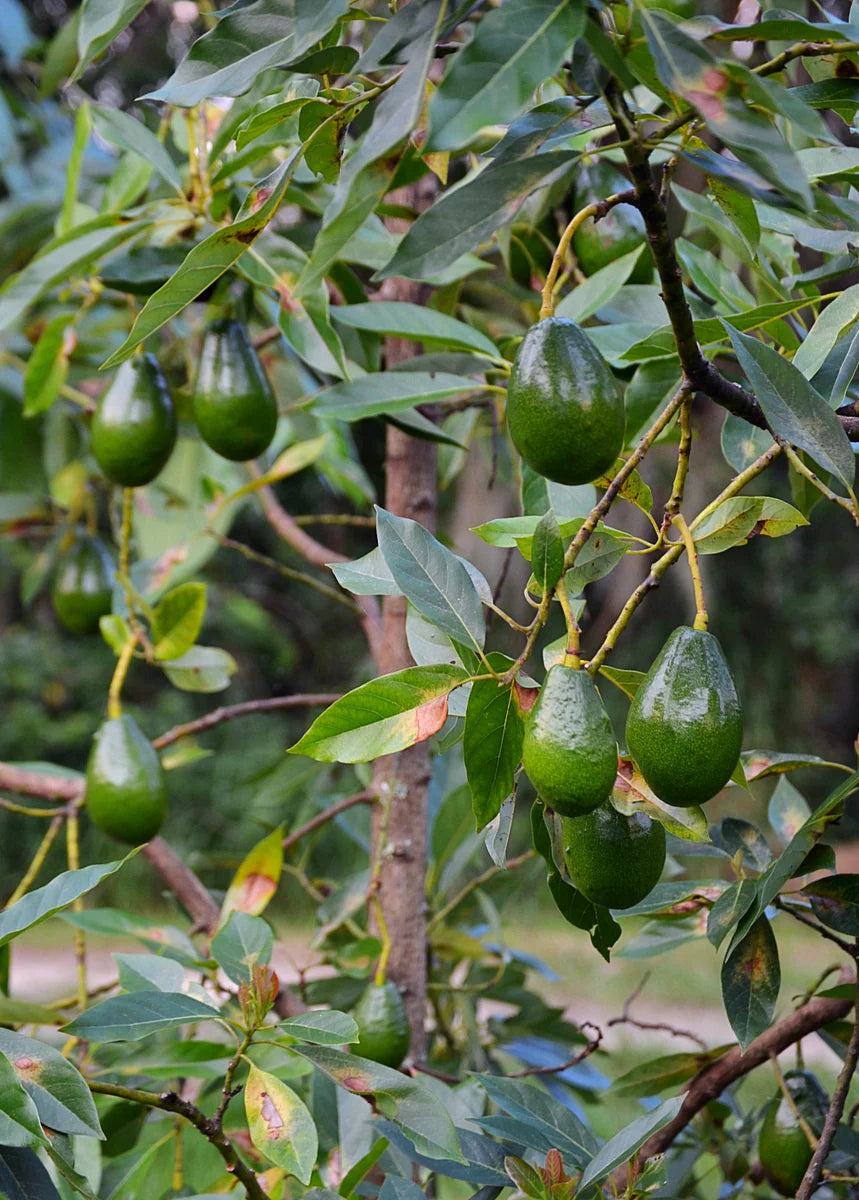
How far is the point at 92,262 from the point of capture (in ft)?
2.44

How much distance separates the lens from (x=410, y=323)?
0.68m

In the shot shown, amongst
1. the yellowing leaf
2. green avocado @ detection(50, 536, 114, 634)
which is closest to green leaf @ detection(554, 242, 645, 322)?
the yellowing leaf

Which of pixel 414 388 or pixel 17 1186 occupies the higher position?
pixel 414 388

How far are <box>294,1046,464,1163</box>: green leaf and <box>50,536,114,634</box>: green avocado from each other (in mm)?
636

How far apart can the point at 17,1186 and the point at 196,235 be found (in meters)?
0.59

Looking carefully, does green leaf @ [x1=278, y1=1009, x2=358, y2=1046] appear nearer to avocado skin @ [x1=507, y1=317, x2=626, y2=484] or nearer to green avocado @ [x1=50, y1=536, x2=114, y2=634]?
avocado skin @ [x1=507, y1=317, x2=626, y2=484]

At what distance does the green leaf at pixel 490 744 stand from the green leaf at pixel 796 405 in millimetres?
138

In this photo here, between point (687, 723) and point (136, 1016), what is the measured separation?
0.92 feet

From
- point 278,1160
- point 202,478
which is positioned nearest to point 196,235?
point 202,478

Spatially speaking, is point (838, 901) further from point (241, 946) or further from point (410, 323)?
point (410, 323)

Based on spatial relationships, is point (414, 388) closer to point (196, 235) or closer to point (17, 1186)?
point (196, 235)

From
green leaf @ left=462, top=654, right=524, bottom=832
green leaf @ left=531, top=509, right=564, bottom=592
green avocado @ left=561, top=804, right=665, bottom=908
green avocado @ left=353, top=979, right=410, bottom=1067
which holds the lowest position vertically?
green avocado @ left=353, top=979, right=410, bottom=1067

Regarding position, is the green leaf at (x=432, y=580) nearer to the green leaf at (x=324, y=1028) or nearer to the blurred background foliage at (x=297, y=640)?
the green leaf at (x=324, y=1028)

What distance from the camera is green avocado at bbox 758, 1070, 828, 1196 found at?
611mm
